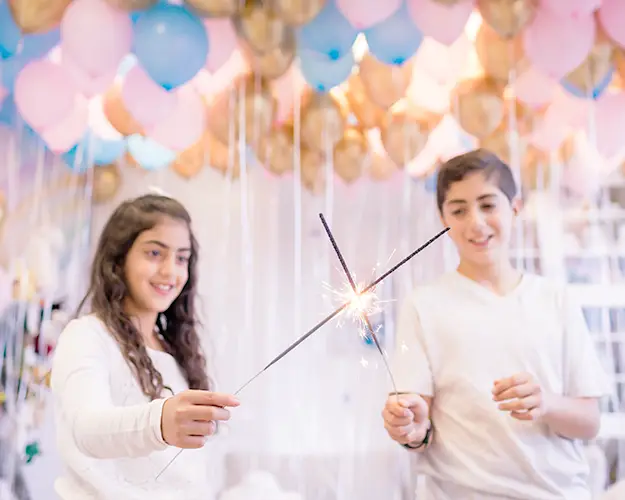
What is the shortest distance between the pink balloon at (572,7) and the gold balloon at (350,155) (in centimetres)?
47

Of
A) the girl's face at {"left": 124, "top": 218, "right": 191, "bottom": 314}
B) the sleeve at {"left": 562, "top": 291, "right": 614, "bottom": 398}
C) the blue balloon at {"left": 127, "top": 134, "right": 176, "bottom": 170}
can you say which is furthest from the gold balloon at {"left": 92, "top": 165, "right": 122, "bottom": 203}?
the sleeve at {"left": 562, "top": 291, "right": 614, "bottom": 398}

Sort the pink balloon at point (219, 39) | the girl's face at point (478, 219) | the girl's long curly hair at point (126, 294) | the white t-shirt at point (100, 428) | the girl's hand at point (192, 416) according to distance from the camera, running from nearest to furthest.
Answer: the girl's hand at point (192, 416) < the white t-shirt at point (100, 428) < the girl's long curly hair at point (126, 294) < the girl's face at point (478, 219) < the pink balloon at point (219, 39)

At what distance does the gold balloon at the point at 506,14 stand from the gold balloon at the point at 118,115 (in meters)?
0.76

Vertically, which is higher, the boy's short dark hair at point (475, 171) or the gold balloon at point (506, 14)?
the gold balloon at point (506, 14)

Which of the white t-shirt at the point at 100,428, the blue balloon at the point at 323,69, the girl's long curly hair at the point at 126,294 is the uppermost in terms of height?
the blue balloon at the point at 323,69

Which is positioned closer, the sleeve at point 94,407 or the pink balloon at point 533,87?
the sleeve at point 94,407

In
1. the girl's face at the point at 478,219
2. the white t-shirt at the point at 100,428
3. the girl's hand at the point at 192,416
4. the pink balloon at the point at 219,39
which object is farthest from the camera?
the pink balloon at the point at 219,39

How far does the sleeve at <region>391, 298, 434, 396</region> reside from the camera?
4.18 ft

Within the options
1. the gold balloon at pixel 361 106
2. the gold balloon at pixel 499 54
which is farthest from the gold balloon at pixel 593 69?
the gold balloon at pixel 361 106

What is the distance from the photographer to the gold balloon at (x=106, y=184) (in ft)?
4.67

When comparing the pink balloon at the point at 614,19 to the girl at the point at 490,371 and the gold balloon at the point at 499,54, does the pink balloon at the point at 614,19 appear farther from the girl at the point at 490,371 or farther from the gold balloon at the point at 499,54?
the girl at the point at 490,371

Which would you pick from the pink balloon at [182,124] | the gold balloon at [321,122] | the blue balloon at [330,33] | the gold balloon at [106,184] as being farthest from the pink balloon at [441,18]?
the gold balloon at [106,184]

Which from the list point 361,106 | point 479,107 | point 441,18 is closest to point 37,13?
point 361,106

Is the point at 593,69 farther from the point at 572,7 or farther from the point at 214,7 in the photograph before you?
the point at 214,7
